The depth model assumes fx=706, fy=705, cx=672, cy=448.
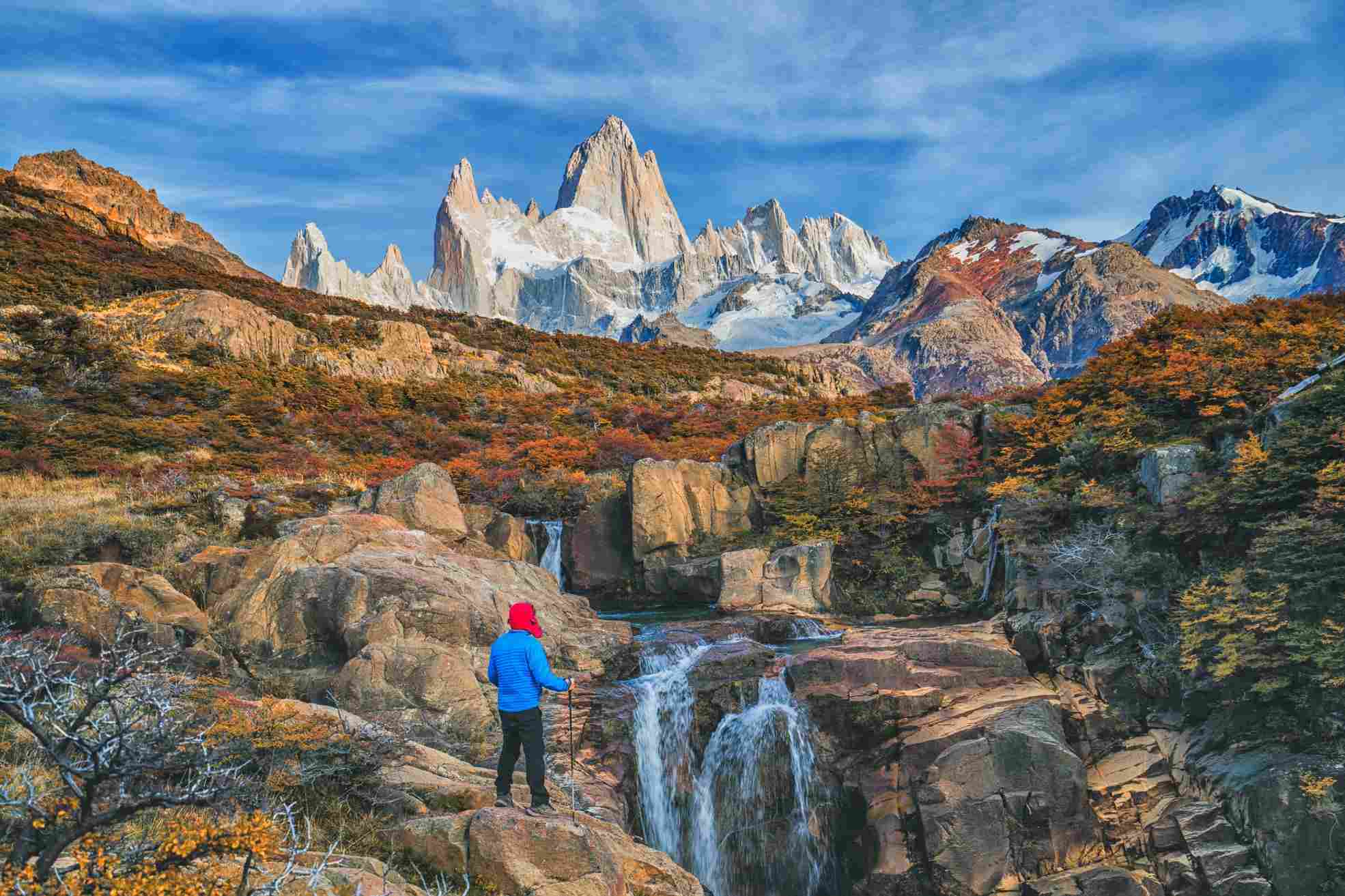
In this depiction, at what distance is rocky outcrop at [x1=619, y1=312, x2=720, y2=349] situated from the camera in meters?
138

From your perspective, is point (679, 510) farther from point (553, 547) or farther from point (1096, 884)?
point (1096, 884)

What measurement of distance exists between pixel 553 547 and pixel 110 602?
38.0ft

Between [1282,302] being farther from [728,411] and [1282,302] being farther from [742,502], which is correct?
[728,411]

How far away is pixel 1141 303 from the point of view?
4719 inches

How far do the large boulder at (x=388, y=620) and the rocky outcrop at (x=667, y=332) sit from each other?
10348 centimetres

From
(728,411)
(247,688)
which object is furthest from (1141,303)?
(247,688)

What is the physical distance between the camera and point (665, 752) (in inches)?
458

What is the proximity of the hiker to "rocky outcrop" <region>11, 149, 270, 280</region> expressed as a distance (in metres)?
69.5

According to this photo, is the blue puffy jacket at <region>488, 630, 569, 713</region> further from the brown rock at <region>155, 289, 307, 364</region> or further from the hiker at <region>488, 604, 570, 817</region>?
the brown rock at <region>155, 289, 307, 364</region>

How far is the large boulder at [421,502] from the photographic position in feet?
58.7

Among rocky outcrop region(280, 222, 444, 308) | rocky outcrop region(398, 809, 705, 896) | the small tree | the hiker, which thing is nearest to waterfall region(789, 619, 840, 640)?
rocky outcrop region(398, 809, 705, 896)

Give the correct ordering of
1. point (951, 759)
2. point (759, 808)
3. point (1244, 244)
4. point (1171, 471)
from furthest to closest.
Answer: point (1244, 244) → point (1171, 471) → point (759, 808) → point (951, 759)

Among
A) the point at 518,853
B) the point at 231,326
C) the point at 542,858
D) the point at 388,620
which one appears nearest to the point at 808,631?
the point at 388,620

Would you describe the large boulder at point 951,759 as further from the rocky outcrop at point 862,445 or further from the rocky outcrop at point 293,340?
the rocky outcrop at point 293,340
